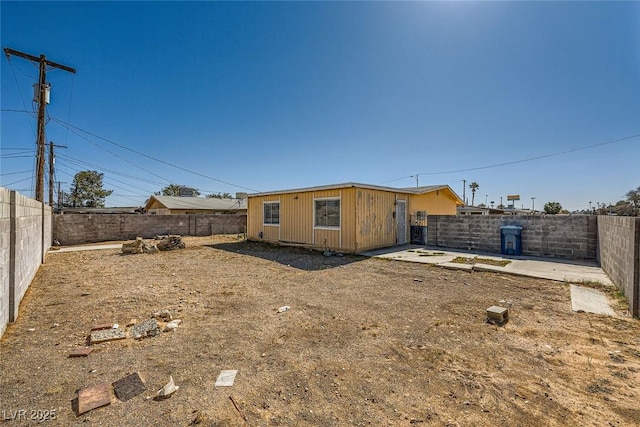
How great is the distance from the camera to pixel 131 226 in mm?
15953

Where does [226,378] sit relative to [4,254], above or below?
below

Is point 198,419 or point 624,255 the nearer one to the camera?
point 198,419

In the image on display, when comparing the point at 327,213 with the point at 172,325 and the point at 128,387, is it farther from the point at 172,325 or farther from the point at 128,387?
the point at 128,387

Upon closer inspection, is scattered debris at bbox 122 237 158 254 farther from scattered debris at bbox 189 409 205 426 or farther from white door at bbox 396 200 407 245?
scattered debris at bbox 189 409 205 426

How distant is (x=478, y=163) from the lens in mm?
27969

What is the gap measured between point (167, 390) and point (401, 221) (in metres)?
11.2

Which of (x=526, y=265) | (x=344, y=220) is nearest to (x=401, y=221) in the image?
(x=344, y=220)

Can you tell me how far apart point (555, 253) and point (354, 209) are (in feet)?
21.9

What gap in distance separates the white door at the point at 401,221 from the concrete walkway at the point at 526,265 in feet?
6.20

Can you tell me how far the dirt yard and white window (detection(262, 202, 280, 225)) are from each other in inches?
293

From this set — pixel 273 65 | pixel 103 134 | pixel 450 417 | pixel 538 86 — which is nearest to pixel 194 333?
pixel 450 417

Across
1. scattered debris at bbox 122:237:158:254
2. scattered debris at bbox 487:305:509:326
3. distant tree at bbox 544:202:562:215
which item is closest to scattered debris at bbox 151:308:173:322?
scattered debris at bbox 487:305:509:326

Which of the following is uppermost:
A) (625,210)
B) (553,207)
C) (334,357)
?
(553,207)

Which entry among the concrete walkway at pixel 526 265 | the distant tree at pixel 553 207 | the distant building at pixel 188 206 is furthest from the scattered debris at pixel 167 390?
the distant tree at pixel 553 207
